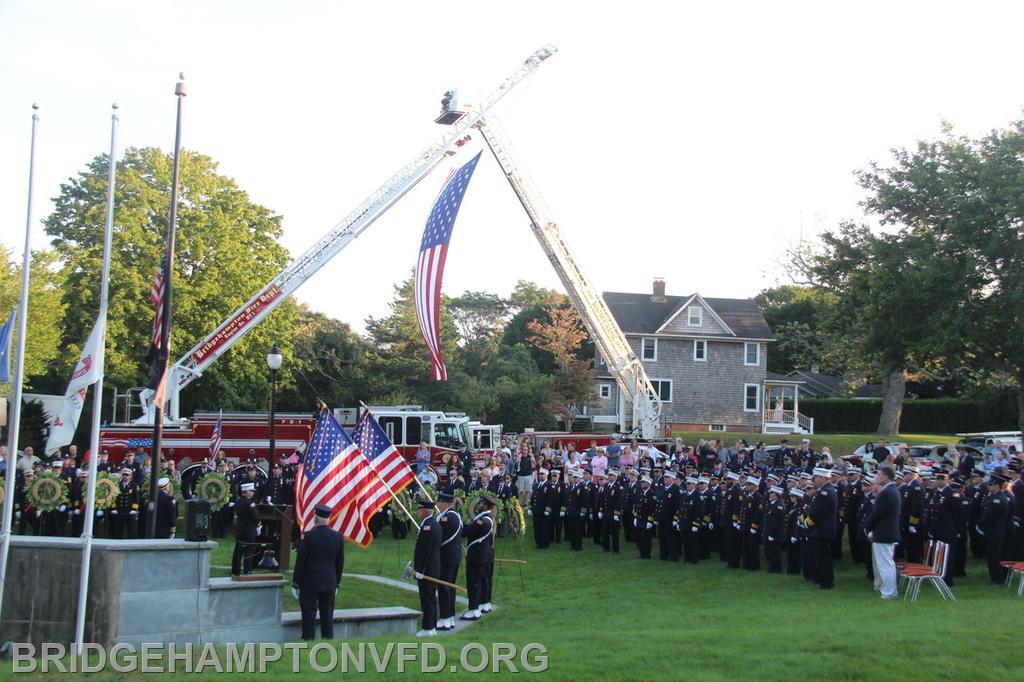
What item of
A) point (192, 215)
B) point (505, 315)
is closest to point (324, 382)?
point (192, 215)

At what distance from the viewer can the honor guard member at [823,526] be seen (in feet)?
52.8

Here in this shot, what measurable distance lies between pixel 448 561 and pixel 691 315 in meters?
45.0

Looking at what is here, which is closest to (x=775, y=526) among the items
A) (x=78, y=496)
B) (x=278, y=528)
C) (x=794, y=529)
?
(x=794, y=529)

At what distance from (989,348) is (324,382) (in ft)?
120

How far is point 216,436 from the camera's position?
27234mm

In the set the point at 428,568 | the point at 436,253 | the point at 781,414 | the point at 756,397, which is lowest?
the point at 428,568

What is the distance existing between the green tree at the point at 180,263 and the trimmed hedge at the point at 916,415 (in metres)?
33.6

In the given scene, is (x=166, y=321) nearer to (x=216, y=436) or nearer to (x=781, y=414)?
(x=216, y=436)

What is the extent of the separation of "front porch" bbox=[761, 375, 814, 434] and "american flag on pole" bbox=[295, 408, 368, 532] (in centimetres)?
4288

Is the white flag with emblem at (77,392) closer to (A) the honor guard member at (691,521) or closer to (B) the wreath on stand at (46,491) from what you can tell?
(B) the wreath on stand at (46,491)

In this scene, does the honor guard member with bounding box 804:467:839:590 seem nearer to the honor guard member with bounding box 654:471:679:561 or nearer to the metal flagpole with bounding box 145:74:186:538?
the honor guard member with bounding box 654:471:679:561

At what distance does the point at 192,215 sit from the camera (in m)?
44.1

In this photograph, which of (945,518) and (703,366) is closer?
(945,518)

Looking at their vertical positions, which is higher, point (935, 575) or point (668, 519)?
point (668, 519)
